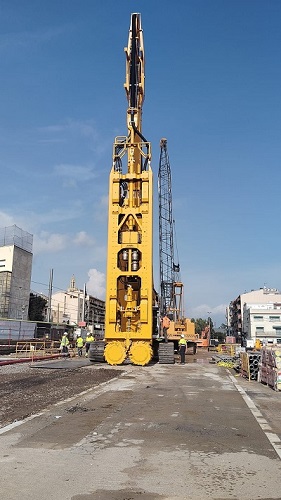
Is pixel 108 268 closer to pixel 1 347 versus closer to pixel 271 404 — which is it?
pixel 271 404

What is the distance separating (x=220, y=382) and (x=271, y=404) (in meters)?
4.87

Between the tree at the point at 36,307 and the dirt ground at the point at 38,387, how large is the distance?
201 ft

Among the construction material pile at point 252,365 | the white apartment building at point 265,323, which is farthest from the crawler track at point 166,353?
the white apartment building at point 265,323

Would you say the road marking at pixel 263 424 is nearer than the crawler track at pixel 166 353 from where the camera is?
Yes

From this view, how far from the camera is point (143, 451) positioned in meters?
6.00

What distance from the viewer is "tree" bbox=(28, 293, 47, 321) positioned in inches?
3101

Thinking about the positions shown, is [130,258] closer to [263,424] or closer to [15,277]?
[263,424]

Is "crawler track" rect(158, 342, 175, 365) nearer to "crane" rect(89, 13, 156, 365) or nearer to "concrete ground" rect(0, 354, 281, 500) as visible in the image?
"crane" rect(89, 13, 156, 365)

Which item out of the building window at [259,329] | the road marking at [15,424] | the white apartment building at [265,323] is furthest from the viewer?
the building window at [259,329]

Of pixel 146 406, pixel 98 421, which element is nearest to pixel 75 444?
pixel 98 421

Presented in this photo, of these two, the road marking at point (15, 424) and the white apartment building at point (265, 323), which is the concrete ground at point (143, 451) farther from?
the white apartment building at point (265, 323)

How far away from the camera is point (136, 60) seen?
28.5 m

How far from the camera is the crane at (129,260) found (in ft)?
69.1

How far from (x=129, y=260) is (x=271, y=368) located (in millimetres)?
9484
